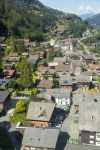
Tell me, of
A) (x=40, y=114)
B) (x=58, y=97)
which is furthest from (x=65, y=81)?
(x=40, y=114)

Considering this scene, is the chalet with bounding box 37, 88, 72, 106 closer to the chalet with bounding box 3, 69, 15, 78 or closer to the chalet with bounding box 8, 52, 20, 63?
the chalet with bounding box 3, 69, 15, 78

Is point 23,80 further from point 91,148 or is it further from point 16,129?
point 91,148

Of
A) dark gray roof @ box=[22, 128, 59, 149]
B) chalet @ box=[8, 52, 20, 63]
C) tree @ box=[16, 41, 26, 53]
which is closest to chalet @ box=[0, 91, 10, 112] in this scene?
dark gray roof @ box=[22, 128, 59, 149]

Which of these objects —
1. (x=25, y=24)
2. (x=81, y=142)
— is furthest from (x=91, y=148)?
(x=25, y=24)

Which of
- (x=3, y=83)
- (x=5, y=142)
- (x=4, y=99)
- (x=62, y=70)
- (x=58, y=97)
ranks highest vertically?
(x=4, y=99)

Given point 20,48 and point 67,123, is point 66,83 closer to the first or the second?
point 67,123

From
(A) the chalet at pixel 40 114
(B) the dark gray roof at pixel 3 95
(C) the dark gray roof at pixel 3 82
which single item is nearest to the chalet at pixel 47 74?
(C) the dark gray roof at pixel 3 82

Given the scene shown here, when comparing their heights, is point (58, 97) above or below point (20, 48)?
below
